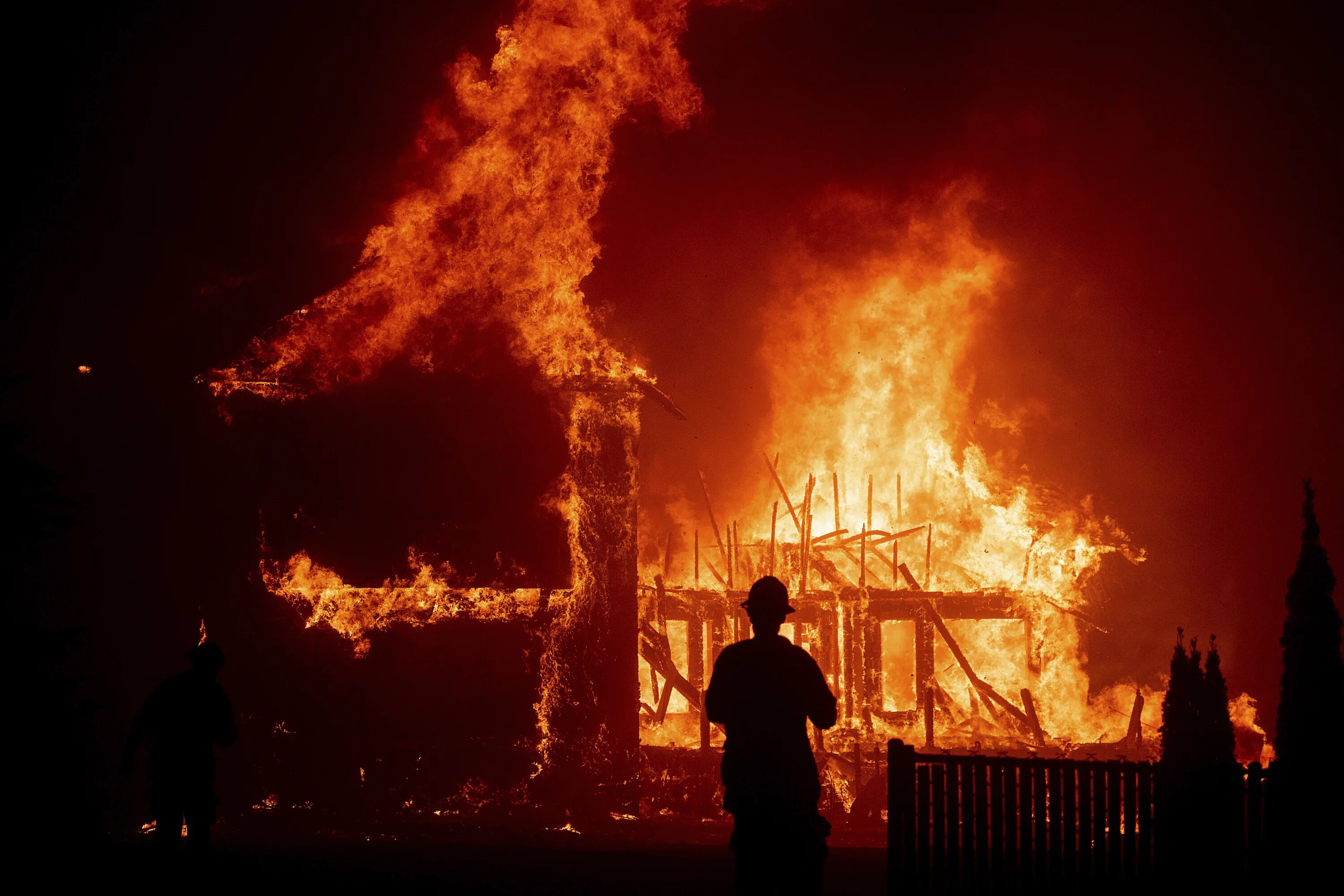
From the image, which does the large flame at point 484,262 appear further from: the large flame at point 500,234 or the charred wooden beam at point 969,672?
the charred wooden beam at point 969,672

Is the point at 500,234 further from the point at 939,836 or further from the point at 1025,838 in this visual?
the point at 1025,838

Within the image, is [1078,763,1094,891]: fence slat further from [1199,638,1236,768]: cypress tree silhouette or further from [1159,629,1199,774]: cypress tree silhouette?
[1199,638,1236,768]: cypress tree silhouette

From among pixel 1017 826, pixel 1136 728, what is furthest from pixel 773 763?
pixel 1136 728

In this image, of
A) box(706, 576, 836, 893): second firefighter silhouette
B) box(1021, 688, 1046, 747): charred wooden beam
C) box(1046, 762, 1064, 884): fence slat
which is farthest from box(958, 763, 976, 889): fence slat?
box(1021, 688, 1046, 747): charred wooden beam

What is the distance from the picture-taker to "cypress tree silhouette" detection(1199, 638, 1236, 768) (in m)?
7.97

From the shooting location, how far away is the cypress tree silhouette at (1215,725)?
26.2 feet

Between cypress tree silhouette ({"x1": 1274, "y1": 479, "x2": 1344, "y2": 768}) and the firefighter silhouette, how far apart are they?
8.99 metres

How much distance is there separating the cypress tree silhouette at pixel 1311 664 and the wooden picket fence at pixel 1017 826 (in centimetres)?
235

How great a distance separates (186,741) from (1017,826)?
6.18m

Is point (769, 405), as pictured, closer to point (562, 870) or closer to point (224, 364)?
point (224, 364)

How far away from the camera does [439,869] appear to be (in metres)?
9.35

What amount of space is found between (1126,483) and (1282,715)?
1433 cm

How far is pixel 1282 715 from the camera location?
9.75 meters

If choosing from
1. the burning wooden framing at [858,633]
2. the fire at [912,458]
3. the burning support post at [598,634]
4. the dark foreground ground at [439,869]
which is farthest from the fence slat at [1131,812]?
the fire at [912,458]
